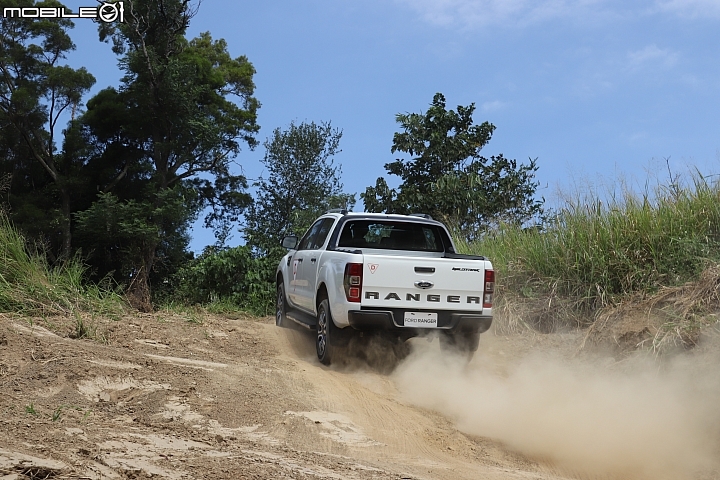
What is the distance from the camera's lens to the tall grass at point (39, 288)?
10320 millimetres

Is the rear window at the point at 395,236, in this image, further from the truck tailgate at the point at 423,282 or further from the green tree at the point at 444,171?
the green tree at the point at 444,171

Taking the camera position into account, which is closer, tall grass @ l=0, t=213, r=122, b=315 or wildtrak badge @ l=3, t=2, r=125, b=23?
tall grass @ l=0, t=213, r=122, b=315

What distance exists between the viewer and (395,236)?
995 centimetres

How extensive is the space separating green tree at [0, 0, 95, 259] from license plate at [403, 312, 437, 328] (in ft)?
88.4

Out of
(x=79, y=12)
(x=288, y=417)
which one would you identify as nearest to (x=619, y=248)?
(x=288, y=417)

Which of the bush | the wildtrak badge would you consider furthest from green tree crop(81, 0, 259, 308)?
the bush

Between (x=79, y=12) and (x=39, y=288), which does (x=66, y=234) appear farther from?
(x=39, y=288)

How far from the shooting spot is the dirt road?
5.17 m

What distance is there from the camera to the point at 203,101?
120 feet

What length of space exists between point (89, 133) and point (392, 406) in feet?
104

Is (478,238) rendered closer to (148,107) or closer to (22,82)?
(148,107)

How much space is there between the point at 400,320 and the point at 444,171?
17.1m

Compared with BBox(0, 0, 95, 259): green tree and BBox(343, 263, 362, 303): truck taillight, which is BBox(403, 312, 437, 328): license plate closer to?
BBox(343, 263, 362, 303): truck taillight

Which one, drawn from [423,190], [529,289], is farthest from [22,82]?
[529,289]
